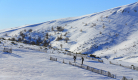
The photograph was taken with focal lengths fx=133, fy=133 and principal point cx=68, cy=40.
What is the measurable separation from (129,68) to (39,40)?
2571 inches

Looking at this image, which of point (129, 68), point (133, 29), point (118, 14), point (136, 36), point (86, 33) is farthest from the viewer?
point (118, 14)

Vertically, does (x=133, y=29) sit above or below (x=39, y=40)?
above

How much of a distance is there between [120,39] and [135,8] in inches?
1886

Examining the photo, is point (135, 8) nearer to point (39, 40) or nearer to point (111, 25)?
point (111, 25)

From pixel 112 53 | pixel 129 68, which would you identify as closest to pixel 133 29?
pixel 112 53

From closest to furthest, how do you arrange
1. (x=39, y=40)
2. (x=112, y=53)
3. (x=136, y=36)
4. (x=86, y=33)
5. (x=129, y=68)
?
1. (x=129, y=68)
2. (x=112, y=53)
3. (x=136, y=36)
4. (x=86, y=33)
5. (x=39, y=40)

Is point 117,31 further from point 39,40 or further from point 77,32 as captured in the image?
point 39,40

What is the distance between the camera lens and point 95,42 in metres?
66.6

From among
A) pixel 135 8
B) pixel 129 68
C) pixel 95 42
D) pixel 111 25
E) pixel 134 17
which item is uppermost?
pixel 135 8

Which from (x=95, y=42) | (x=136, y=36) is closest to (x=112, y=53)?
(x=95, y=42)

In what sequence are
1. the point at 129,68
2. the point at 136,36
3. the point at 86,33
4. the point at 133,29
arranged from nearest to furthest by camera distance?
the point at 129,68 < the point at 136,36 < the point at 133,29 < the point at 86,33

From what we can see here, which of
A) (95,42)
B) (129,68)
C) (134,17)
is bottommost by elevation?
(129,68)

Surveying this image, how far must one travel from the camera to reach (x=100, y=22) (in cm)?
8731

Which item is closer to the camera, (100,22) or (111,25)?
(111,25)
